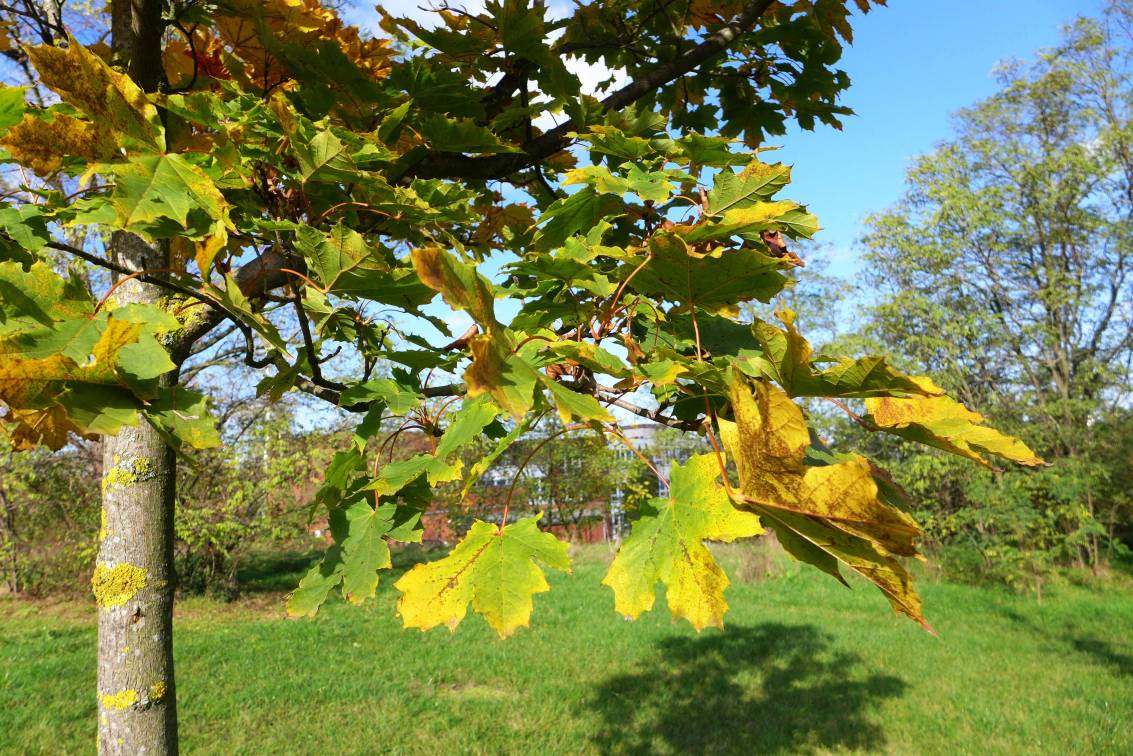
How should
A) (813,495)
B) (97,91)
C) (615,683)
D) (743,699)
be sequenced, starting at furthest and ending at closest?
(615,683)
(743,699)
(97,91)
(813,495)

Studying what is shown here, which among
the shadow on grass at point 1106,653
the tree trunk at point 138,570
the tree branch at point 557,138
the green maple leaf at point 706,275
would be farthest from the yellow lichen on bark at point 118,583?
the shadow on grass at point 1106,653

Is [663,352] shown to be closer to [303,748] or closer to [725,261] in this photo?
[725,261]

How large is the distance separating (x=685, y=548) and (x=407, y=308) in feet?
1.95

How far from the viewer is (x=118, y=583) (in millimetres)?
1613

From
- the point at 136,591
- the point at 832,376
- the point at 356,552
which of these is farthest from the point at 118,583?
the point at 832,376

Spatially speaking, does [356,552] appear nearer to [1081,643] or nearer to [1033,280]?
[1081,643]

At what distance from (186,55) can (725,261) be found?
159 centimetres

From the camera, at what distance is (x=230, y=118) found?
1155 millimetres

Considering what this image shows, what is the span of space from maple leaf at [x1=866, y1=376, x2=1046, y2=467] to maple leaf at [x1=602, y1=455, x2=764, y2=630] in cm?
21

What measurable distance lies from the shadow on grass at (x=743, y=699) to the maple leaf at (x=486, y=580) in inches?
148

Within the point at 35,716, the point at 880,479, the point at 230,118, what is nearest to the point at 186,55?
the point at 230,118

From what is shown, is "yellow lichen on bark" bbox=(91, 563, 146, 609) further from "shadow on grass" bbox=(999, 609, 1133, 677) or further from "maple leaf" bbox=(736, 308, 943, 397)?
"shadow on grass" bbox=(999, 609, 1133, 677)

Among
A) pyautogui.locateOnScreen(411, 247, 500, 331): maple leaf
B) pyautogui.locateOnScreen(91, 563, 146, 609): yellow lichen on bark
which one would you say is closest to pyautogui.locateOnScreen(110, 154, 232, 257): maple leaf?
pyautogui.locateOnScreen(411, 247, 500, 331): maple leaf

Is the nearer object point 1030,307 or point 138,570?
point 138,570
